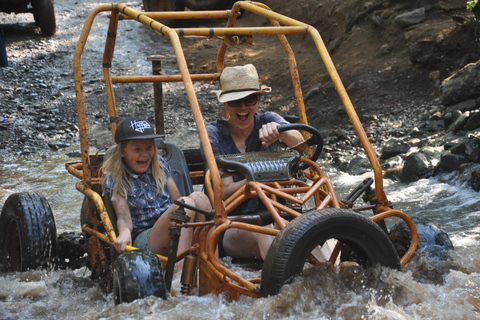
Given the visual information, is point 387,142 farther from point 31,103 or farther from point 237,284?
point 31,103

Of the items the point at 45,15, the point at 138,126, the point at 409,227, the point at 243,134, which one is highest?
the point at 45,15

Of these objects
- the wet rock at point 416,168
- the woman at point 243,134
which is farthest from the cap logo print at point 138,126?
the wet rock at point 416,168

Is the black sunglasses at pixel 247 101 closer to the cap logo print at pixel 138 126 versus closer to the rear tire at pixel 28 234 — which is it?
the cap logo print at pixel 138 126

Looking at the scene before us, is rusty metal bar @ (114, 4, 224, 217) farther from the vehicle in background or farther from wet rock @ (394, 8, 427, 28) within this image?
the vehicle in background

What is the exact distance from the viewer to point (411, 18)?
30.2ft

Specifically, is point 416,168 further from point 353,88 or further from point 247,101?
point 247,101

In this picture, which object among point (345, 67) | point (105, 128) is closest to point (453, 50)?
point (345, 67)

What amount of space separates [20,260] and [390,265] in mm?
2640

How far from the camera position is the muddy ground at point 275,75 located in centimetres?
827

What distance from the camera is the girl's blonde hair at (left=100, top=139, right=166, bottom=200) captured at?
11.6ft

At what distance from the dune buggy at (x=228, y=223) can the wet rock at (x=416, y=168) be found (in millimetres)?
2780

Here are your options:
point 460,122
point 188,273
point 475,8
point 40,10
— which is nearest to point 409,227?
point 188,273

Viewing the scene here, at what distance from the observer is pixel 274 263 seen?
246 centimetres

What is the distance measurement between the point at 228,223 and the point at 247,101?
1.01 metres
